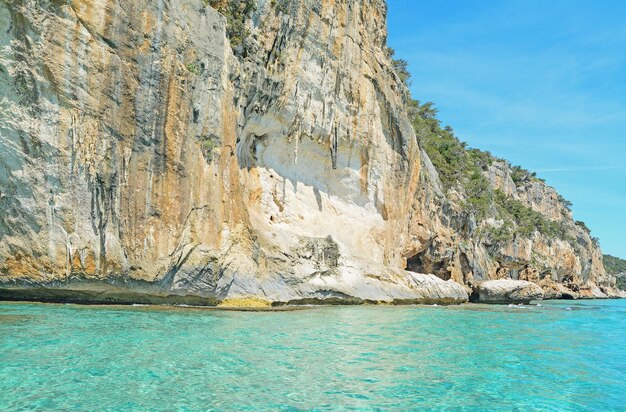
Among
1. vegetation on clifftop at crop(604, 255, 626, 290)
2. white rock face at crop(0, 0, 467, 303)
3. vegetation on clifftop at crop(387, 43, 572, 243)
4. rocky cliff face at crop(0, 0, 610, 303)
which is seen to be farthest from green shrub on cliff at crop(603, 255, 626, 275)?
white rock face at crop(0, 0, 467, 303)

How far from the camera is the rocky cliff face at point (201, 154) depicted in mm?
11758

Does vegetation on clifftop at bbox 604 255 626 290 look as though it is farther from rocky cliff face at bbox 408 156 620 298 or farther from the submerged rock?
the submerged rock

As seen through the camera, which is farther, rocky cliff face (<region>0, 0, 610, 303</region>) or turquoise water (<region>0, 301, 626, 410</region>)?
rocky cliff face (<region>0, 0, 610, 303</region>)

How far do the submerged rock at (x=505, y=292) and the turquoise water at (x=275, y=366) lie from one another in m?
19.3

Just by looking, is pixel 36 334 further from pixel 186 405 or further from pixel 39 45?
pixel 39 45

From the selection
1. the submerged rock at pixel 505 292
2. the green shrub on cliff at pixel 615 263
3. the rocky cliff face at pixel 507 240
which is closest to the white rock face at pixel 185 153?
the rocky cliff face at pixel 507 240

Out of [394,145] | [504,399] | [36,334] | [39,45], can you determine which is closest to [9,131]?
[39,45]

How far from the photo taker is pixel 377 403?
5469 mm

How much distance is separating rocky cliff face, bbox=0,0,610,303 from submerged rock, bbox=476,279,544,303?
601cm

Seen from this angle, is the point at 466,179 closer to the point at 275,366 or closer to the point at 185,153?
the point at 185,153

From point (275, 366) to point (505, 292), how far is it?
26.2 m

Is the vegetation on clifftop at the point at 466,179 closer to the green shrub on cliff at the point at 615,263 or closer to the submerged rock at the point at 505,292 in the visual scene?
the submerged rock at the point at 505,292

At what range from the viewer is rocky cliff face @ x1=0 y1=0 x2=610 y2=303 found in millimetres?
11758

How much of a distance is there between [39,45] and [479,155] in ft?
169
